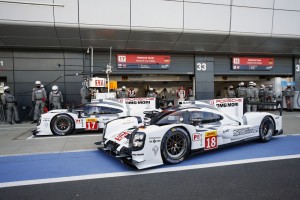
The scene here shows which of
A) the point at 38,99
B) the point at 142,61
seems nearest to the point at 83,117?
the point at 38,99

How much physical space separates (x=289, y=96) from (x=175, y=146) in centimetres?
1316

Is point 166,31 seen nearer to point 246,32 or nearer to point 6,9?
point 246,32

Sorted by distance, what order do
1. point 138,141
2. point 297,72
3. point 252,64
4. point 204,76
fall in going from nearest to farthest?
point 138,141, point 204,76, point 252,64, point 297,72

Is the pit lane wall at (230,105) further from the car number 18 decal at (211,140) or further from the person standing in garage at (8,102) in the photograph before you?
the person standing in garage at (8,102)

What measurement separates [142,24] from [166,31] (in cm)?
130

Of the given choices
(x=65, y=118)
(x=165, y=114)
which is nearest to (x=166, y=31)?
(x=65, y=118)

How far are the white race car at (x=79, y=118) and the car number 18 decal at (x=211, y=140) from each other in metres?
3.85

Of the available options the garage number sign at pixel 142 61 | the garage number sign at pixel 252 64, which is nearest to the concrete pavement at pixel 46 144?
the garage number sign at pixel 142 61

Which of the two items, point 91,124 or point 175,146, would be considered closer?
Answer: point 175,146

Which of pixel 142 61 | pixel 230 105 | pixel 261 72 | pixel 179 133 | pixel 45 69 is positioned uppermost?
pixel 142 61

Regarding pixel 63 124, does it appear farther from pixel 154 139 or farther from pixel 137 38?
pixel 137 38

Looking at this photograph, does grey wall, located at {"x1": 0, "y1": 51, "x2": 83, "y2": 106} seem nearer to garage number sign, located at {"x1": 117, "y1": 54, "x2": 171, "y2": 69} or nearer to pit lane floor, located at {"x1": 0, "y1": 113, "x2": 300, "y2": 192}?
garage number sign, located at {"x1": 117, "y1": 54, "x2": 171, "y2": 69}

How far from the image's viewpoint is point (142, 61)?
42.1ft

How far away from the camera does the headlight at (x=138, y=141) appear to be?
3686mm
